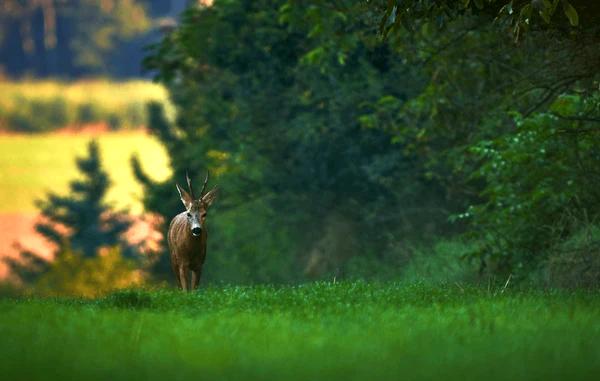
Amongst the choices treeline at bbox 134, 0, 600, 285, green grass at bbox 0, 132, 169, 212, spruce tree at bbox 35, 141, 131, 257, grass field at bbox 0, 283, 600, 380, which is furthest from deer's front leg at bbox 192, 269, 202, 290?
spruce tree at bbox 35, 141, 131, 257

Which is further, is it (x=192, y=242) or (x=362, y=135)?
(x=362, y=135)

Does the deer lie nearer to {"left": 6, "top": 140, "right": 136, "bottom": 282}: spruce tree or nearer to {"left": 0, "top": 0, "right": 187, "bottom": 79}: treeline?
{"left": 6, "top": 140, "right": 136, "bottom": 282}: spruce tree

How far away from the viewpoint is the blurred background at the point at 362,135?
25.7 meters

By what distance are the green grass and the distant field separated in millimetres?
3348

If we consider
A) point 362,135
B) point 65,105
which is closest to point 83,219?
point 65,105

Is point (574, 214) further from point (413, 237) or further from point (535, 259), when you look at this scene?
point (413, 237)

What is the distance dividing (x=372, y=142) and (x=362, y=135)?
0.46 metres

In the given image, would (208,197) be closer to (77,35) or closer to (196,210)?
(196,210)

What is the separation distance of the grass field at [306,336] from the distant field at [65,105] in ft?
209

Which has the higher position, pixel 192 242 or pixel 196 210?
pixel 196 210

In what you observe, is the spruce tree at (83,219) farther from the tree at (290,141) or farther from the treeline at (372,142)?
the tree at (290,141)

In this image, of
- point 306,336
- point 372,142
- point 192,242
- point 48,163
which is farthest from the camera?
point 48,163

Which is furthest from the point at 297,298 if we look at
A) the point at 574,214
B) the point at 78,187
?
the point at 78,187

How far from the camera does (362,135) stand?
45.1 meters
